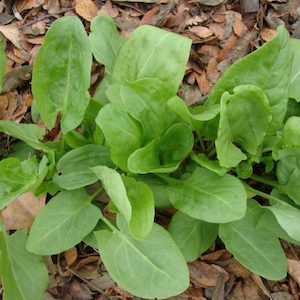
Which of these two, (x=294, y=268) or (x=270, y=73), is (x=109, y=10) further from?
(x=294, y=268)

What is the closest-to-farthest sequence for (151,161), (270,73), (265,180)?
(270,73) → (151,161) → (265,180)

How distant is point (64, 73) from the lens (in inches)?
57.9

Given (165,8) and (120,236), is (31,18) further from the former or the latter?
(120,236)

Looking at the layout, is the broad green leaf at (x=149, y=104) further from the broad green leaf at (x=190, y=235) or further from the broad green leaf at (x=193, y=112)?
the broad green leaf at (x=190, y=235)

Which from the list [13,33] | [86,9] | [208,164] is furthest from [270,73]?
[13,33]

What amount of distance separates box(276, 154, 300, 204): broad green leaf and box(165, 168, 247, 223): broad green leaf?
8.2 inches

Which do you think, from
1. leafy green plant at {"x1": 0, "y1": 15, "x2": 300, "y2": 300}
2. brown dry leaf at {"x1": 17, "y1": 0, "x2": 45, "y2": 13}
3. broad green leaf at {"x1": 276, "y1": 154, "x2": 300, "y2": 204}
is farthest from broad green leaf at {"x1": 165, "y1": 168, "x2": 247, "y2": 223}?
brown dry leaf at {"x1": 17, "y1": 0, "x2": 45, "y2": 13}

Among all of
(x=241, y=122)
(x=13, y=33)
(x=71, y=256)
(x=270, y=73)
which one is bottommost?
(x=71, y=256)

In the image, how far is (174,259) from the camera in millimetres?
1353

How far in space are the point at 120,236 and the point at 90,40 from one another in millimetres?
556

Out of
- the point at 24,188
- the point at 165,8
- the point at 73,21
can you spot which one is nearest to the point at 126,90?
the point at 73,21

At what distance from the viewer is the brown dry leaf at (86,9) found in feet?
5.79

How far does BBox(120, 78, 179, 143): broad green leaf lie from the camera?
4.35ft

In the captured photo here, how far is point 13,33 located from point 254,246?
40.4 inches
